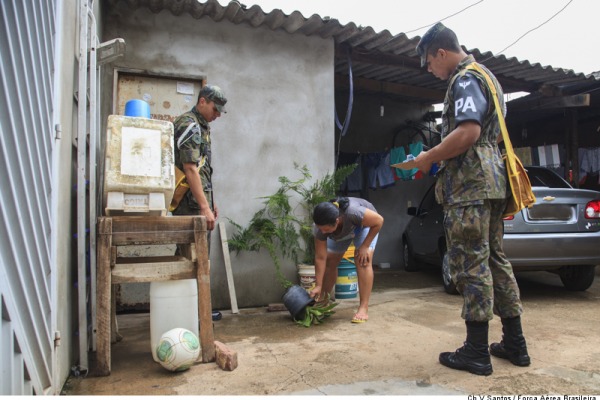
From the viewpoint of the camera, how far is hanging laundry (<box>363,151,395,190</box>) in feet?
26.2

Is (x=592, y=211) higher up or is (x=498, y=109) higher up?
(x=498, y=109)

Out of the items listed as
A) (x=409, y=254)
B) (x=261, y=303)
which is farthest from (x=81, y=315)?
(x=409, y=254)

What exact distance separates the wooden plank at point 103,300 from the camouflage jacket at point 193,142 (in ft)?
2.90

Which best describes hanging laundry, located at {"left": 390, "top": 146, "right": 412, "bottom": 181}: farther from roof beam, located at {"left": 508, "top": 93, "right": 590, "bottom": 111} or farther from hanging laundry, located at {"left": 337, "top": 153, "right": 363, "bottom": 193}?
roof beam, located at {"left": 508, "top": 93, "right": 590, "bottom": 111}

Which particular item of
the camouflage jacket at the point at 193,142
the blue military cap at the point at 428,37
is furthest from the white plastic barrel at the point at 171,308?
the blue military cap at the point at 428,37

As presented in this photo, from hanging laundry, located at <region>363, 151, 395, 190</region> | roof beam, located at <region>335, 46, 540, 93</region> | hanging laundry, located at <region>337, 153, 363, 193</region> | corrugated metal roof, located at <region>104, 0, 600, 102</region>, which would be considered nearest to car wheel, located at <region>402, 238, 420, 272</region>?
hanging laundry, located at <region>363, 151, 395, 190</region>

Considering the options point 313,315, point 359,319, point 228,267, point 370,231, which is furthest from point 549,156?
point 228,267

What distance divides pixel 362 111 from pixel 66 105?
21.6ft

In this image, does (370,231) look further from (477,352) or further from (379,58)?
(379,58)

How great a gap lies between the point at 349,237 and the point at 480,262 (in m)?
1.70

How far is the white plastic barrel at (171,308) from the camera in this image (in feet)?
9.45

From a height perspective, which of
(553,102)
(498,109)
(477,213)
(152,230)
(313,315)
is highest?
(553,102)

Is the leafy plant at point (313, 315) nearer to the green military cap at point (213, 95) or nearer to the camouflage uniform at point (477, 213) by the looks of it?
the camouflage uniform at point (477, 213)

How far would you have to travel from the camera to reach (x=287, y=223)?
494 centimetres
